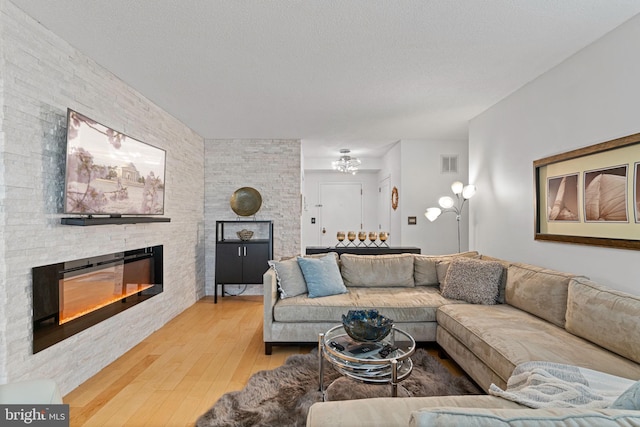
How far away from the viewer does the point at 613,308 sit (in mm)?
1949

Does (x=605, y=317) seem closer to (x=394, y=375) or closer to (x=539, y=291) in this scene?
(x=539, y=291)

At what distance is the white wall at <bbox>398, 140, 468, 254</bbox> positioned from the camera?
5.36 meters

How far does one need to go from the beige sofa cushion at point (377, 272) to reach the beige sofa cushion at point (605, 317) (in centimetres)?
161

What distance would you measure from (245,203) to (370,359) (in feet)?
11.9

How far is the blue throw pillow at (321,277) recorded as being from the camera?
3.31 m

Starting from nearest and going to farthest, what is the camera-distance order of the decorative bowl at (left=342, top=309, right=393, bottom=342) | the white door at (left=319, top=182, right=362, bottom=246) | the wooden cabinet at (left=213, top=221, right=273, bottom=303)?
1. the decorative bowl at (left=342, top=309, right=393, bottom=342)
2. the wooden cabinet at (left=213, top=221, right=273, bottom=303)
3. the white door at (left=319, top=182, right=362, bottom=246)

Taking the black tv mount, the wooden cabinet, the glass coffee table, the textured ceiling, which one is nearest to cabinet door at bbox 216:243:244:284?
the wooden cabinet

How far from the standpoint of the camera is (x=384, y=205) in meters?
6.90

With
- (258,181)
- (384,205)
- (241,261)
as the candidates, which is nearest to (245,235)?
(241,261)

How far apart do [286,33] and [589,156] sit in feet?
7.66

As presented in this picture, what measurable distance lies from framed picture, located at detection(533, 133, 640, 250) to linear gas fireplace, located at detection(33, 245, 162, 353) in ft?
12.2

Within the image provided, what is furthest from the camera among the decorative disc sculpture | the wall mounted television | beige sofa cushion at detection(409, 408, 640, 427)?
the decorative disc sculpture

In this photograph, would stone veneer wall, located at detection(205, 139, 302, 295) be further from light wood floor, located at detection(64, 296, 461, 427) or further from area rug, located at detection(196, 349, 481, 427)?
area rug, located at detection(196, 349, 481, 427)

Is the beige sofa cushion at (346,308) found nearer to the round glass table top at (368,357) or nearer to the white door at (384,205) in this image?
the round glass table top at (368,357)
